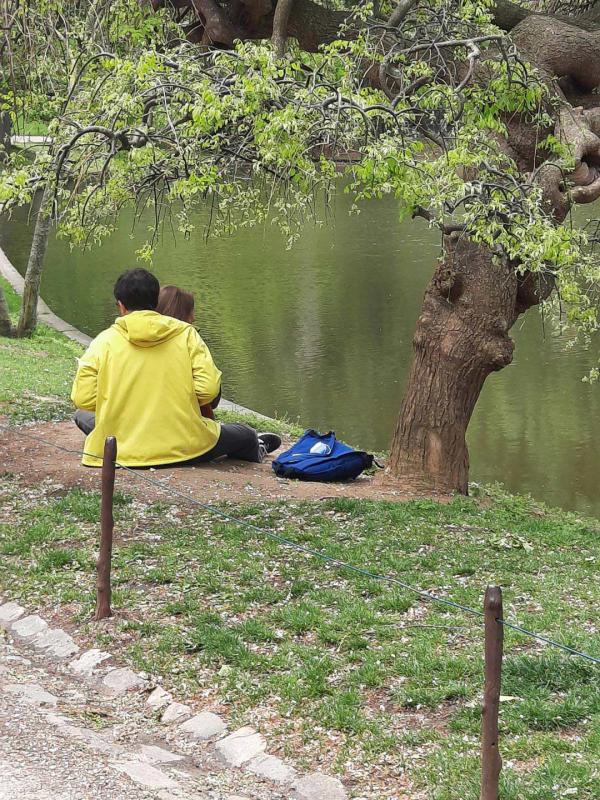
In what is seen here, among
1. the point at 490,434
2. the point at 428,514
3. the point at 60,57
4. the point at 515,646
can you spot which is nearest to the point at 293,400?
the point at 490,434

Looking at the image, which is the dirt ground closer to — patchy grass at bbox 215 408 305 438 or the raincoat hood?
the raincoat hood

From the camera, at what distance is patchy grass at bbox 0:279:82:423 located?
11.9 meters

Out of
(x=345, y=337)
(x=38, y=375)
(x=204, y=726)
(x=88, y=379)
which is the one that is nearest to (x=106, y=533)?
(x=204, y=726)

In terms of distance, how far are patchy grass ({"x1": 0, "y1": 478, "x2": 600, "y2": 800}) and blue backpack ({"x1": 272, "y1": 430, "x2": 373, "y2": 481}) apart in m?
1.05

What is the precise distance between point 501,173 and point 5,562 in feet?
13.6

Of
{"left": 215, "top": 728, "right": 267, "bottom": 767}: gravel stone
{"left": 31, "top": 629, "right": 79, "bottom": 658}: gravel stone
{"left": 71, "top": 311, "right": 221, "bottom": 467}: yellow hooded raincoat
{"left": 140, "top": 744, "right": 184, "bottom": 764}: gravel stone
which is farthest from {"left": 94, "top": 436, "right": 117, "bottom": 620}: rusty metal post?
{"left": 71, "top": 311, "right": 221, "bottom": 467}: yellow hooded raincoat

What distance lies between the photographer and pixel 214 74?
6.84m

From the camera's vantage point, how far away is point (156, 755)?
4688 mm

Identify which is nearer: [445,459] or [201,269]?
[445,459]

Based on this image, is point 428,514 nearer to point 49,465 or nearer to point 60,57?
point 49,465

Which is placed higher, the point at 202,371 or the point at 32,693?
the point at 202,371

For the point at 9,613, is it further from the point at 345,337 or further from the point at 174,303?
the point at 345,337

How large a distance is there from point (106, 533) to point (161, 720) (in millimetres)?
1257

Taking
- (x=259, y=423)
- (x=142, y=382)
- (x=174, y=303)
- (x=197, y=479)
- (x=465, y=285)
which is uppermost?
(x=465, y=285)
